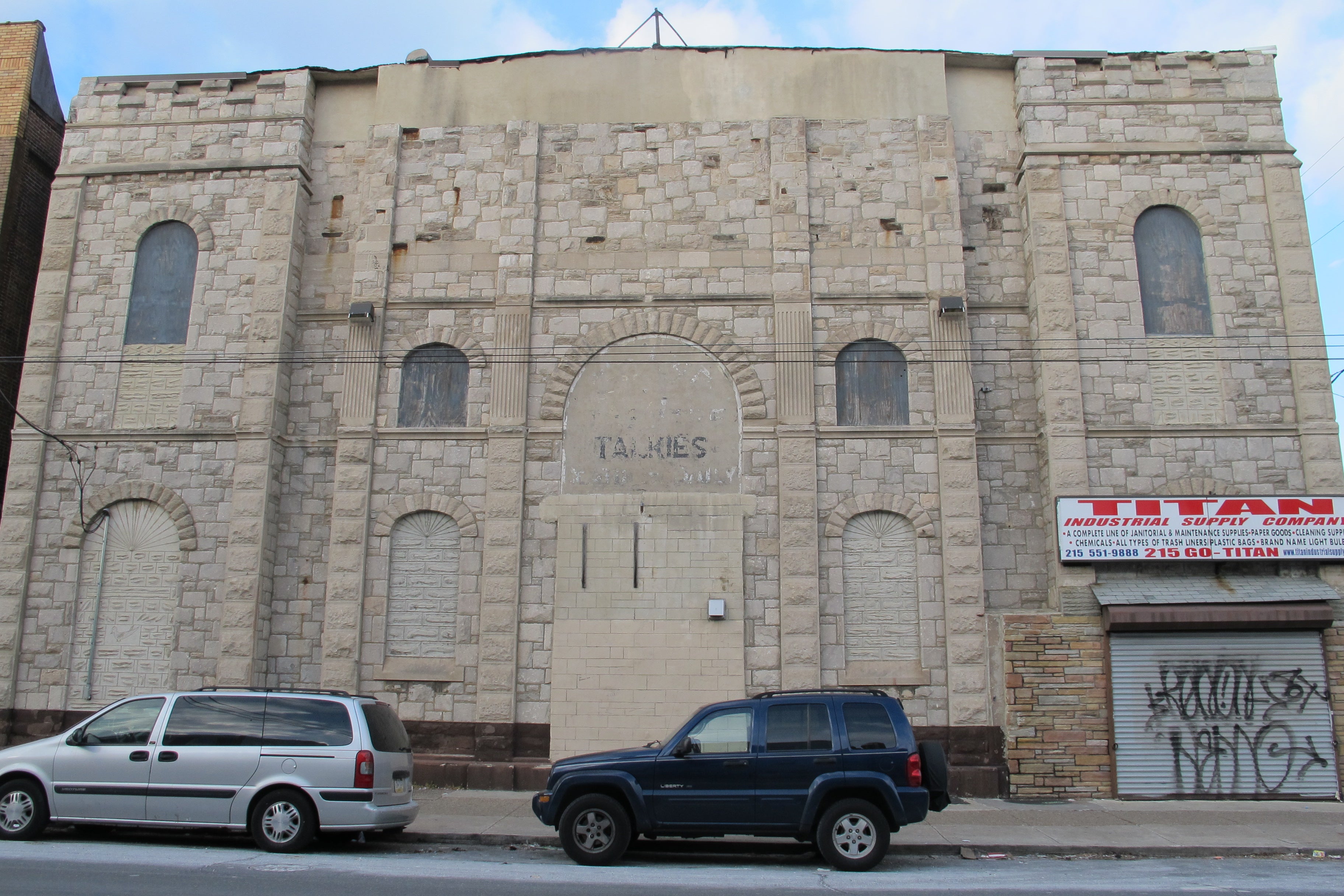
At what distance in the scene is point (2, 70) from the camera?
18.8 metres

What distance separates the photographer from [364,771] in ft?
33.1

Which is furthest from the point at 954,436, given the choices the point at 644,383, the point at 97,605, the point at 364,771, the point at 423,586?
the point at 97,605

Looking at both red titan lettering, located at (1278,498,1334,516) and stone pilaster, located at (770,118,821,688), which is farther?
stone pilaster, located at (770,118,821,688)

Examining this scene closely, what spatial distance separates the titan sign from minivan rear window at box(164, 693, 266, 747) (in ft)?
35.4

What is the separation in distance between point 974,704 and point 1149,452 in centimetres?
462

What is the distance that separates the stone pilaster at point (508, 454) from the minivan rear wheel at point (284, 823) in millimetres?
4746

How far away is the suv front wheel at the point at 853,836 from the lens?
31.4 ft

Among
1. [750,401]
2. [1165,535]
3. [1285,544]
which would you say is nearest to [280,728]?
[750,401]

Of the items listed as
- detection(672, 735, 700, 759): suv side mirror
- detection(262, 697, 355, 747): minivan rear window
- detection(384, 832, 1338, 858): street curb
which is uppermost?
detection(262, 697, 355, 747): minivan rear window

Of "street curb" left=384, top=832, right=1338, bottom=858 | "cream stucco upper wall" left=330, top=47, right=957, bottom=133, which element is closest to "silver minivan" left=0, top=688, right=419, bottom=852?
"street curb" left=384, top=832, right=1338, bottom=858

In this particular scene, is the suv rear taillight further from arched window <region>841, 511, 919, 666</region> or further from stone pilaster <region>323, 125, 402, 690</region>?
stone pilaster <region>323, 125, 402, 690</region>

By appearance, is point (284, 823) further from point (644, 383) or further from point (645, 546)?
point (644, 383)

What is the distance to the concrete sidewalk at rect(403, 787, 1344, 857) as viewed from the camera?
10.8 meters

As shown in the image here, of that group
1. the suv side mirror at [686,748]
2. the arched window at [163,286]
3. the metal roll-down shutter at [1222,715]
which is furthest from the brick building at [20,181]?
the metal roll-down shutter at [1222,715]
